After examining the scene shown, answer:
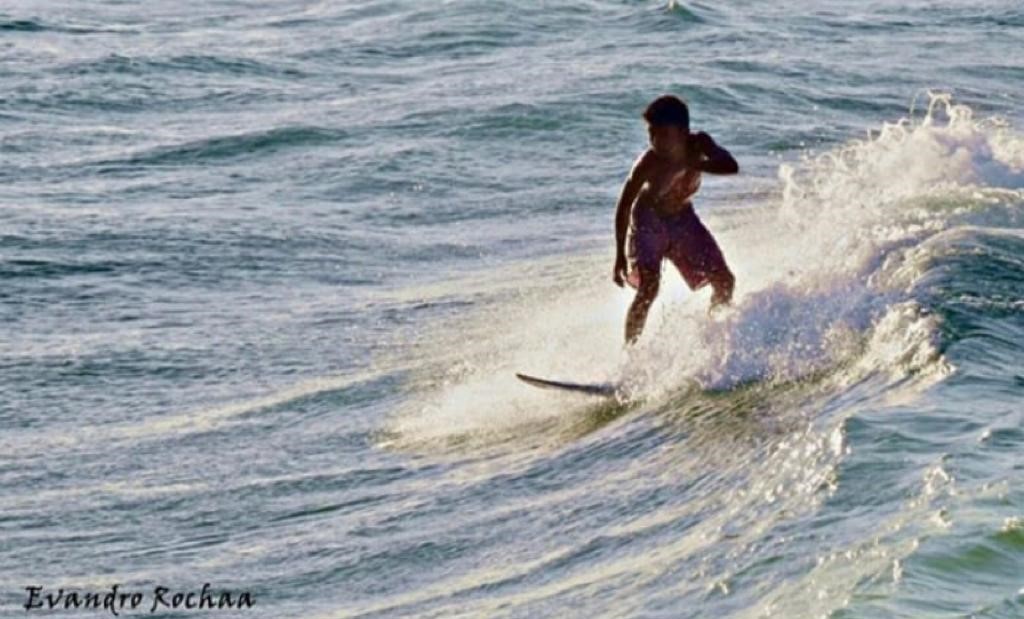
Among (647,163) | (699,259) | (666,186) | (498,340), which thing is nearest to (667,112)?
(647,163)

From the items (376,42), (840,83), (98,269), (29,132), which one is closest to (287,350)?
(98,269)

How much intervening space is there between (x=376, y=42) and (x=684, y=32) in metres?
3.76

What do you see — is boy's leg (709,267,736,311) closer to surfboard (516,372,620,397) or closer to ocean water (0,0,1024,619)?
ocean water (0,0,1024,619)

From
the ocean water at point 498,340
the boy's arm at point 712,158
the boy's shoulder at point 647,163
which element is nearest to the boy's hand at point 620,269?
the ocean water at point 498,340

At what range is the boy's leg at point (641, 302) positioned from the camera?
12505 millimetres

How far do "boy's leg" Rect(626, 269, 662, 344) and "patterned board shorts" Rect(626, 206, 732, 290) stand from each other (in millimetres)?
26

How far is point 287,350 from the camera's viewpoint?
50.9 feet

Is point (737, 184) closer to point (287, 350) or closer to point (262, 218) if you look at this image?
point (262, 218)

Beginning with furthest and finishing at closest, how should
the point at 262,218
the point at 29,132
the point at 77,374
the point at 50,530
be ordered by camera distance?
the point at 29,132, the point at 262,218, the point at 77,374, the point at 50,530

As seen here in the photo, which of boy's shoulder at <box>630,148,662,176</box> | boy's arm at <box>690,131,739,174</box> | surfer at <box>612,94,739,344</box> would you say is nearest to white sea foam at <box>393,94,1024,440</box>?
surfer at <box>612,94,739,344</box>

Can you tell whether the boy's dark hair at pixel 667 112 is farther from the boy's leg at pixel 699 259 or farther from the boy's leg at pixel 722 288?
the boy's leg at pixel 722 288

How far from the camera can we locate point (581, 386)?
12633 millimetres

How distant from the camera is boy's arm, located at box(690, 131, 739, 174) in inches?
465

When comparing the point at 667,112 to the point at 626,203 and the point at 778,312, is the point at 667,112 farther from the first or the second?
the point at 778,312
